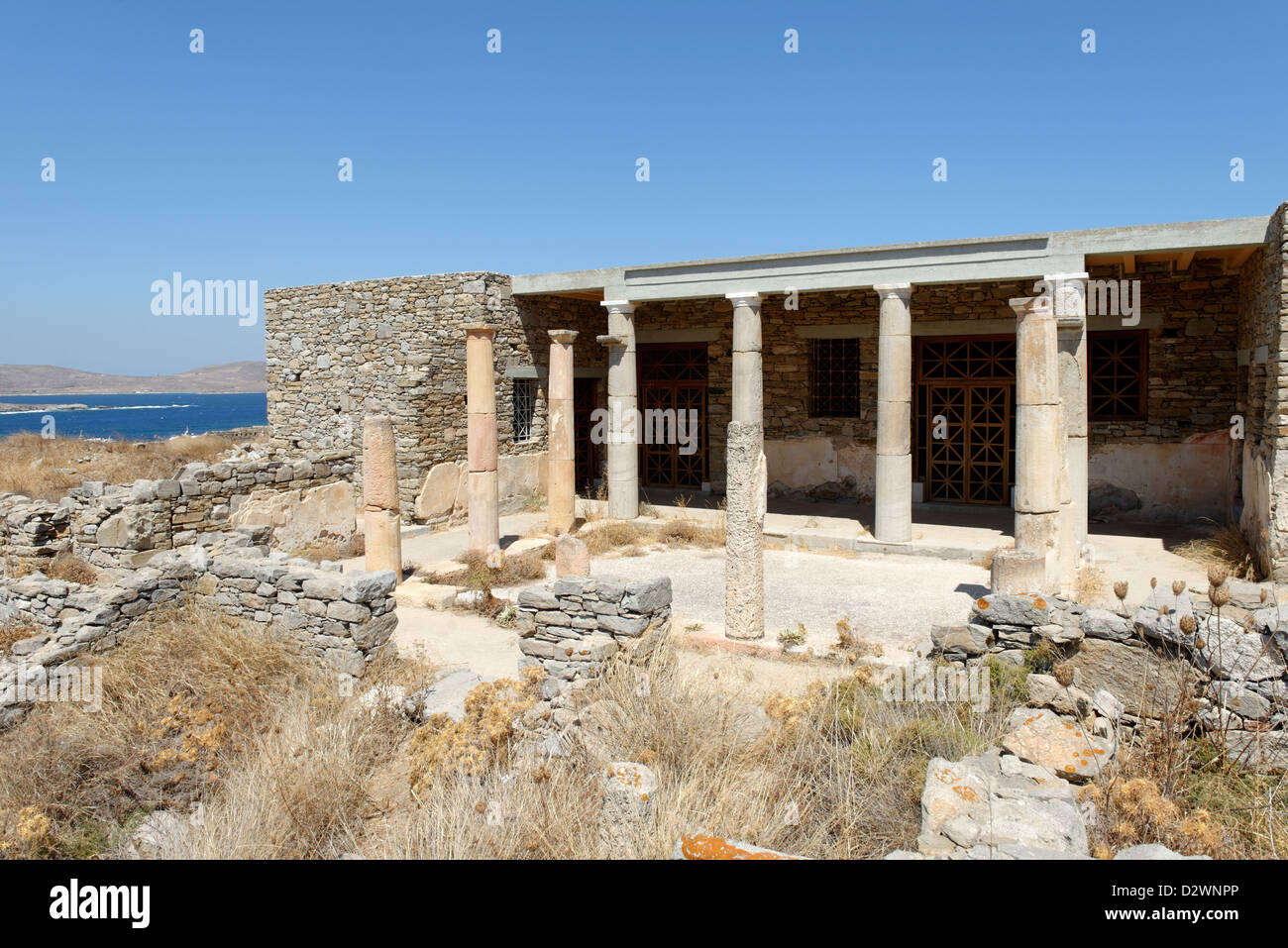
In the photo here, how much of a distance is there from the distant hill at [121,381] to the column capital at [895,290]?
6479 inches

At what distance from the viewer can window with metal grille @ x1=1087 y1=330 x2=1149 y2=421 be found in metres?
13.9

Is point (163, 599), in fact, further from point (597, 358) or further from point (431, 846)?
point (597, 358)

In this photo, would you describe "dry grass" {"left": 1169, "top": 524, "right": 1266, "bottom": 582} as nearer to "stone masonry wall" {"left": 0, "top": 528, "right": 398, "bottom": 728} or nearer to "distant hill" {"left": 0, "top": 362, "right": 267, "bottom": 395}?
"stone masonry wall" {"left": 0, "top": 528, "right": 398, "bottom": 728}

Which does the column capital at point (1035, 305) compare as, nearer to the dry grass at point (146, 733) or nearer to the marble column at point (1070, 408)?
the marble column at point (1070, 408)

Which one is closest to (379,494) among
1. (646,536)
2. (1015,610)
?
(646,536)

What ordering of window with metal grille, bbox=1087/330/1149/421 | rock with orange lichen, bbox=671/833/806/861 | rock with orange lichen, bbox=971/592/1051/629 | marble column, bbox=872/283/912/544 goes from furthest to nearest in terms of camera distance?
window with metal grille, bbox=1087/330/1149/421 → marble column, bbox=872/283/912/544 → rock with orange lichen, bbox=971/592/1051/629 → rock with orange lichen, bbox=671/833/806/861

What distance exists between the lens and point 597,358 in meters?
17.7

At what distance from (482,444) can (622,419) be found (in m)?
3.33

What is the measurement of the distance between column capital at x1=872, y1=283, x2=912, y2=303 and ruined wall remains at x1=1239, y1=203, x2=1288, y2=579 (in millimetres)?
4181

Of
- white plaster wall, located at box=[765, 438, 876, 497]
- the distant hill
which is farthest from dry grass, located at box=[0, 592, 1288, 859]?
the distant hill

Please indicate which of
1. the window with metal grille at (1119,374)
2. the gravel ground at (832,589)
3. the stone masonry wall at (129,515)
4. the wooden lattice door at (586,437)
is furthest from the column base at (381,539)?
the window with metal grille at (1119,374)

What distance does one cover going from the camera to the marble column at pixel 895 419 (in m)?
12.4

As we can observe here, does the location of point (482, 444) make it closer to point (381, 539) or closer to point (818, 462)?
point (381, 539)

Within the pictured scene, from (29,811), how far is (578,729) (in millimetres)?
2997
